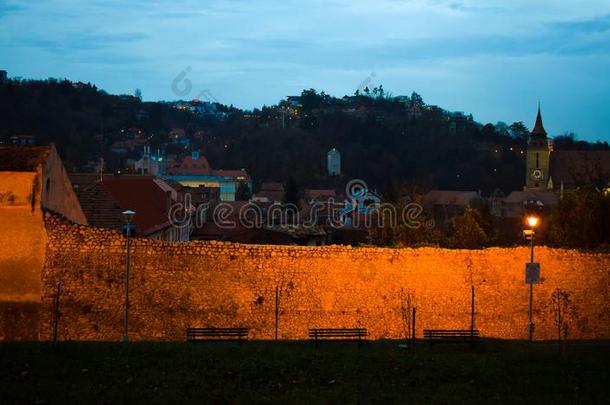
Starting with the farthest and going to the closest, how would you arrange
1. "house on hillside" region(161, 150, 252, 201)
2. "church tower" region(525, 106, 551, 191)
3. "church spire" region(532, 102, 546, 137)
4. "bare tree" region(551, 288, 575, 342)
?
"church spire" region(532, 102, 546, 137) < "church tower" region(525, 106, 551, 191) < "house on hillside" region(161, 150, 252, 201) < "bare tree" region(551, 288, 575, 342)

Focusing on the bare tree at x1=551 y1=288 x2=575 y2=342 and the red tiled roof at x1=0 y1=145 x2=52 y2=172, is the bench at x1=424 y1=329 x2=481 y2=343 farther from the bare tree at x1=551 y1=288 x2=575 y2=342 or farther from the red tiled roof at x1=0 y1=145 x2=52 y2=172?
the red tiled roof at x1=0 y1=145 x2=52 y2=172

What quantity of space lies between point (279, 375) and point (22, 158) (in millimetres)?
10656

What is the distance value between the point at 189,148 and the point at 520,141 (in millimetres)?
73209

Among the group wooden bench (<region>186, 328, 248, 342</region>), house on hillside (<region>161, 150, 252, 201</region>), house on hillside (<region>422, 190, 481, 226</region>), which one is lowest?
wooden bench (<region>186, 328, 248, 342</region>)

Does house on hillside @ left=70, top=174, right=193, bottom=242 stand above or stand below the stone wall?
above

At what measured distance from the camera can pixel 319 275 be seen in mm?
22719

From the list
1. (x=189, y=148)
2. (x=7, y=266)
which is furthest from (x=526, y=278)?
(x=189, y=148)

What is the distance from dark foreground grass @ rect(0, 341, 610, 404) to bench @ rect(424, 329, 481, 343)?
9.31 ft

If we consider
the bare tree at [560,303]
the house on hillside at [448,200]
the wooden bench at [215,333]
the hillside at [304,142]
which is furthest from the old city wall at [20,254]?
the hillside at [304,142]

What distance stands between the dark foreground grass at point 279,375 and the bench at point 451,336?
2.84m

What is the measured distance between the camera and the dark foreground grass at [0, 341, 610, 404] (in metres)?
13.3

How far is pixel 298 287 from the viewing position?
2258 centimetres

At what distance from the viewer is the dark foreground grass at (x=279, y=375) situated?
13.3 metres

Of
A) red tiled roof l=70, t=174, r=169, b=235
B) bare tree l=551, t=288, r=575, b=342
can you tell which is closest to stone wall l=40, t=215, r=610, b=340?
bare tree l=551, t=288, r=575, b=342
